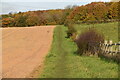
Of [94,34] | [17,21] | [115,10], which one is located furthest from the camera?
[17,21]

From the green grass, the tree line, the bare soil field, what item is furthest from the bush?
the tree line

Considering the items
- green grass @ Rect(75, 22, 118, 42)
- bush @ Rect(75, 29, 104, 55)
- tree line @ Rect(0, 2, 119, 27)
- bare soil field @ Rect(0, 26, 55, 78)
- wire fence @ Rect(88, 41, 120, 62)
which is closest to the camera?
bare soil field @ Rect(0, 26, 55, 78)

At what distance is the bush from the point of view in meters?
16.2

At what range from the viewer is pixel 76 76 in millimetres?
9695

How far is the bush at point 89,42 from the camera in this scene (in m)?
16.2

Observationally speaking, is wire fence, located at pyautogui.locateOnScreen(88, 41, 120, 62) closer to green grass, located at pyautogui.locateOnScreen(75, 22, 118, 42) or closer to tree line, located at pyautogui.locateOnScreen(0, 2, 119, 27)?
green grass, located at pyautogui.locateOnScreen(75, 22, 118, 42)

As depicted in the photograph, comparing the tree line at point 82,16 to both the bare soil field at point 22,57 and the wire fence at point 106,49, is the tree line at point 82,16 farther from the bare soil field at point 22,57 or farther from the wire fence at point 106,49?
the wire fence at point 106,49

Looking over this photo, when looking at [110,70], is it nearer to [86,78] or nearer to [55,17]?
[86,78]

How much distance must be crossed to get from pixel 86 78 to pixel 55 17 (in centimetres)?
10612

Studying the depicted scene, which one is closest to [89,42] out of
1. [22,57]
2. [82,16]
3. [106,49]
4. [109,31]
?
[106,49]

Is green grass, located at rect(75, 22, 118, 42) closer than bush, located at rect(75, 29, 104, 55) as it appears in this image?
No

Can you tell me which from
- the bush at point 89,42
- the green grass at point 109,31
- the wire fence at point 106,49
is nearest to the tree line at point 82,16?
the green grass at point 109,31

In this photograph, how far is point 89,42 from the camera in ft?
54.4

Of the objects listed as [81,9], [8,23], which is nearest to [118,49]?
[81,9]
